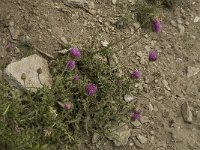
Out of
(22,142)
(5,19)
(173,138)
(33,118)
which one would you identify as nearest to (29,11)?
(5,19)

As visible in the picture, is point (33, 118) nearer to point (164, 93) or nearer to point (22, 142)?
point (22, 142)

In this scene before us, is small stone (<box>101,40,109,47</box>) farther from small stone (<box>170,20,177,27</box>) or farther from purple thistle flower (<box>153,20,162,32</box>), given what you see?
small stone (<box>170,20,177,27</box>)

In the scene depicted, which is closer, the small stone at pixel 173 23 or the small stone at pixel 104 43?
the small stone at pixel 104 43

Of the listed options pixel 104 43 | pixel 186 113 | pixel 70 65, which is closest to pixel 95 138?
pixel 70 65

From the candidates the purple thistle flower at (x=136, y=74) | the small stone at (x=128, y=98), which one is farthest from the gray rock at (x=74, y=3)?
the small stone at (x=128, y=98)

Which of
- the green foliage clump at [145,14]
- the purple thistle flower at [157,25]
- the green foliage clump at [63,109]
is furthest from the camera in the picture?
the green foliage clump at [145,14]

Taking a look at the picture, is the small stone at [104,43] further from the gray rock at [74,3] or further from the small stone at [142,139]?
the small stone at [142,139]
